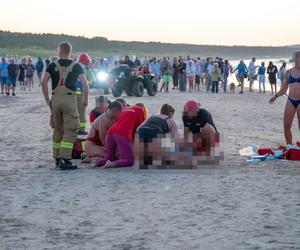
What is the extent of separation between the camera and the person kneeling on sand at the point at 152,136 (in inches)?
374

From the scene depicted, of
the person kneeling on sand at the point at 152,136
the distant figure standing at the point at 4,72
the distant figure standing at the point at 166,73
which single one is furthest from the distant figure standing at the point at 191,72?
the person kneeling on sand at the point at 152,136

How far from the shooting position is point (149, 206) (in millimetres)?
7246

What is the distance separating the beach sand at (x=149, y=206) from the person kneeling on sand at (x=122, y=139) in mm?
216

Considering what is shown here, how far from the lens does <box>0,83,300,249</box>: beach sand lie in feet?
19.6

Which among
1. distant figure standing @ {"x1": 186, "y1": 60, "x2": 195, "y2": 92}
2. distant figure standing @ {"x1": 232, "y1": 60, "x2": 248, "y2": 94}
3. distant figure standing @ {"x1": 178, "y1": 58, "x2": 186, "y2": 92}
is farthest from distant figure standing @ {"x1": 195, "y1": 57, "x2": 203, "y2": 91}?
distant figure standing @ {"x1": 232, "y1": 60, "x2": 248, "y2": 94}

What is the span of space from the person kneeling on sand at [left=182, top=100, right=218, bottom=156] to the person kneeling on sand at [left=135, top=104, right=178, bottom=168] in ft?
1.10

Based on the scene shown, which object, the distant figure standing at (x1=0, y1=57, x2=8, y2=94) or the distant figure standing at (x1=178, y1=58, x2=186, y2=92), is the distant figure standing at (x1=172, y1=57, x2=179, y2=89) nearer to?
the distant figure standing at (x1=178, y1=58, x2=186, y2=92)

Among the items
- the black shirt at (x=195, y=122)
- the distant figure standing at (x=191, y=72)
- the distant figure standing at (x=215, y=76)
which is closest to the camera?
the black shirt at (x=195, y=122)

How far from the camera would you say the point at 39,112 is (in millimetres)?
20688

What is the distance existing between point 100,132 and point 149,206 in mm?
3195

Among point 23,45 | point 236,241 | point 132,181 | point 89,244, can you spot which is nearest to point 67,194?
point 132,181

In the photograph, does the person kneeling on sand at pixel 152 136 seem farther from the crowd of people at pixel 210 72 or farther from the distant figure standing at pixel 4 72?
the crowd of people at pixel 210 72

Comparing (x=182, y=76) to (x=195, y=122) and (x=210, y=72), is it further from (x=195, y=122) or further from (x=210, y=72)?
(x=195, y=122)

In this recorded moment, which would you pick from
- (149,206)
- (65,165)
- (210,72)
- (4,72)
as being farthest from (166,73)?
(149,206)
